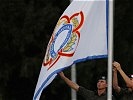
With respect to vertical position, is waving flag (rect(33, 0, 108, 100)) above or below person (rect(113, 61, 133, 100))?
above

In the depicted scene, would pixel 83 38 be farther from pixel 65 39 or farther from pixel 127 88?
pixel 127 88

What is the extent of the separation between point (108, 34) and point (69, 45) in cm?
49

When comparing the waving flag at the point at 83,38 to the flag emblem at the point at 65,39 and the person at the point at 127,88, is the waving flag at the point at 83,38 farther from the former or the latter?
the person at the point at 127,88

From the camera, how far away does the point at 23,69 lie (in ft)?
45.4

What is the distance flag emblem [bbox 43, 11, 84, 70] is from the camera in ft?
23.7

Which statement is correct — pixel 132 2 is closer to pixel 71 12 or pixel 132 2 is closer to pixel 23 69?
pixel 23 69

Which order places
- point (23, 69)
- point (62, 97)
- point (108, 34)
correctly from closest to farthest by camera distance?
1. point (108, 34)
2. point (23, 69)
3. point (62, 97)

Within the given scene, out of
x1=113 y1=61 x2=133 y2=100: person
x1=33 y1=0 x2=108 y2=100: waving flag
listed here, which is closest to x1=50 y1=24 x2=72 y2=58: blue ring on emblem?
x1=33 y1=0 x2=108 y2=100: waving flag

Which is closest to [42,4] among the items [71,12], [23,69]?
[23,69]

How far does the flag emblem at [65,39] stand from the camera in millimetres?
7223

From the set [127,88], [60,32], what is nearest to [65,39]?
[60,32]

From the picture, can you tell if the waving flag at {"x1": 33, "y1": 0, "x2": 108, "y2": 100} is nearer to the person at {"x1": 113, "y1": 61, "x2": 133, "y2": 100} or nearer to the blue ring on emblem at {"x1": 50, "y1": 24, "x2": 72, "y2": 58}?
the blue ring on emblem at {"x1": 50, "y1": 24, "x2": 72, "y2": 58}

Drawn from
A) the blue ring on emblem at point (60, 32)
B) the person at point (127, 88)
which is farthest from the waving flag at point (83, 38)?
the person at point (127, 88)

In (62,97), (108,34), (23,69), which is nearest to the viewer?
(108,34)
